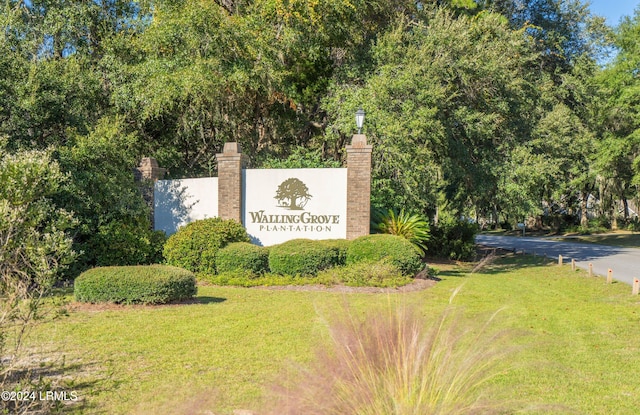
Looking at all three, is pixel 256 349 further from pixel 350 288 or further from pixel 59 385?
pixel 350 288

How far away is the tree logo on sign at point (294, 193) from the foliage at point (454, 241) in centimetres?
992

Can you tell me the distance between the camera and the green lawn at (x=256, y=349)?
527 cm

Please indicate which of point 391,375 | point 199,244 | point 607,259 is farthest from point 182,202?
point 607,259

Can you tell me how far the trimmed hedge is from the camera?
10633 millimetres

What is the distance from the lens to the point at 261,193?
1653cm

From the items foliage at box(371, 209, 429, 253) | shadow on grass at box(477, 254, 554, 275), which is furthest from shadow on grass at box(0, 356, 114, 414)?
shadow on grass at box(477, 254, 554, 275)

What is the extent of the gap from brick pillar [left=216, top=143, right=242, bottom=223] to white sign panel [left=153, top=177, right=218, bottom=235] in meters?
0.39

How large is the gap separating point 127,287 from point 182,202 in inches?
285

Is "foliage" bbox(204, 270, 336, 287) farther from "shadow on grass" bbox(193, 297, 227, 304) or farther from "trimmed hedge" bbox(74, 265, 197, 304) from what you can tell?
"trimmed hedge" bbox(74, 265, 197, 304)

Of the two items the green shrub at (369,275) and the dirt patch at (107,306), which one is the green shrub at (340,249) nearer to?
the green shrub at (369,275)

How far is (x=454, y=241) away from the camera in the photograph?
2431cm

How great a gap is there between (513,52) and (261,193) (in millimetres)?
12291

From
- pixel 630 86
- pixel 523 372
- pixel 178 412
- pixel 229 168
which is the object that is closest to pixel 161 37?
pixel 229 168

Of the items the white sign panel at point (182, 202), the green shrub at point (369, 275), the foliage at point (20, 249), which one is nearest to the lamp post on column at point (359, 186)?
the green shrub at point (369, 275)
